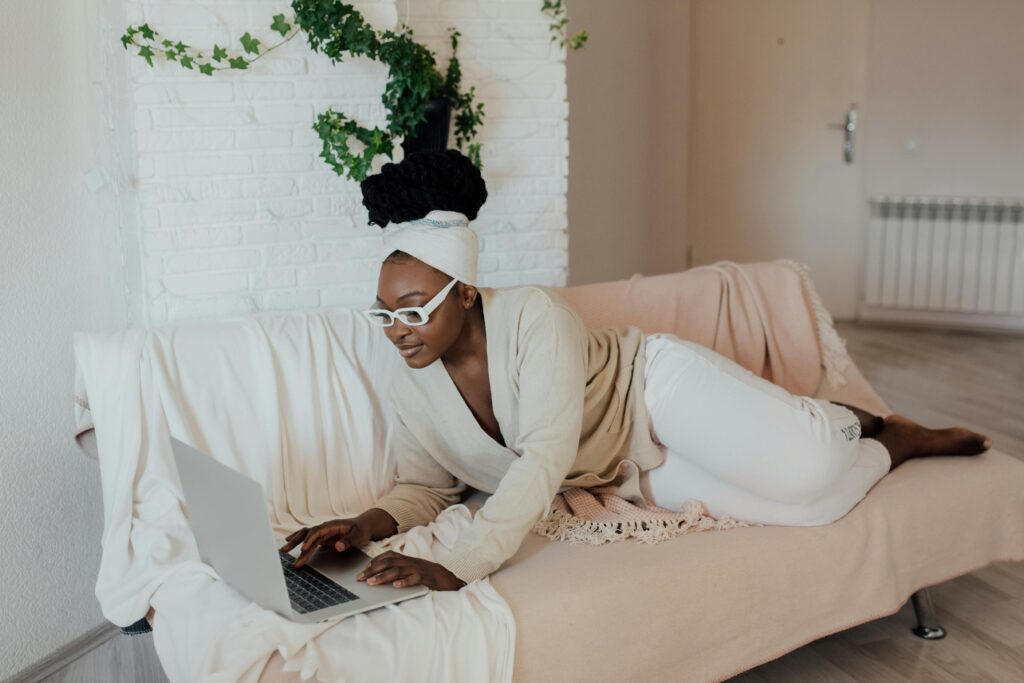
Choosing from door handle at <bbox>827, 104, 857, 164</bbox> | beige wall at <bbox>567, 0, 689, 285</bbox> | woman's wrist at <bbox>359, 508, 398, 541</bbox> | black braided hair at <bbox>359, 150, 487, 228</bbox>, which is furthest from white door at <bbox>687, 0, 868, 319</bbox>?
woman's wrist at <bbox>359, 508, 398, 541</bbox>

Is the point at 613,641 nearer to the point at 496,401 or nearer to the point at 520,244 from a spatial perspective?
the point at 496,401

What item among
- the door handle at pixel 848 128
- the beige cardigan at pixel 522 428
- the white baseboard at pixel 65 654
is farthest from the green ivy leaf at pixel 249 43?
the door handle at pixel 848 128

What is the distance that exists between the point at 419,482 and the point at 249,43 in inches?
46.8

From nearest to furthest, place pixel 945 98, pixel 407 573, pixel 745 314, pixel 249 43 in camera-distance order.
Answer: pixel 407 573 → pixel 249 43 → pixel 745 314 → pixel 945 98

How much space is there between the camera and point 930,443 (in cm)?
249

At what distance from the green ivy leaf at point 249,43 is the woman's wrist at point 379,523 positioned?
48.6 inches

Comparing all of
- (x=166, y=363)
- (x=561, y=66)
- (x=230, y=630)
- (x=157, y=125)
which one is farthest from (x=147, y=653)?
(x=561, y=66)

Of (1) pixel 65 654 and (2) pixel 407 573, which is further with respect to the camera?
(1) pixel 65 654

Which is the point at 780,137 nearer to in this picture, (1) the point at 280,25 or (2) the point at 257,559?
(1) the point at 280,25

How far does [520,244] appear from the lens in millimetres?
3195

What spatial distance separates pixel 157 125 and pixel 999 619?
2411 mm

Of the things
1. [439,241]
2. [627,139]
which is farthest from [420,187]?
[627,139]

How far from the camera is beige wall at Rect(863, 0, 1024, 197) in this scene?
5438mm

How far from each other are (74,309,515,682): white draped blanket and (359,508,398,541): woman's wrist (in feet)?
0.10
